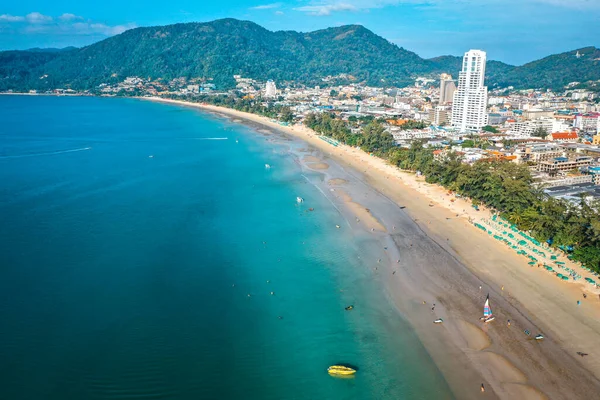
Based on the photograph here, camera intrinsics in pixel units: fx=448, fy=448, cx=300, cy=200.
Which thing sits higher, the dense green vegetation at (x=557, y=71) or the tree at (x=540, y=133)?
the dense green vegetation at (x=557, y=71)

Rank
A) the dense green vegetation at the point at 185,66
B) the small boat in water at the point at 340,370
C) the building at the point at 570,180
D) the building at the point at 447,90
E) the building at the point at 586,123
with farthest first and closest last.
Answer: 1. the dense green vegetation at the point at 185,66
2. the building at the point at 447,90
3. the building at the point at 586,123
4. the building at the point at 570,180
5. the small boat in water at the point at 340,370

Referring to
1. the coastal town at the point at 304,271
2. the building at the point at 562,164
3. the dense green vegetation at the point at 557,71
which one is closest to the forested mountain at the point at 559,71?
the dense green vegetation at the point at 557,71

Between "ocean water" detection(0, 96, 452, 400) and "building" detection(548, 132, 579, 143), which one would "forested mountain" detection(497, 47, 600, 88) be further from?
"ocean water" detection(0, 96, 452, 400)

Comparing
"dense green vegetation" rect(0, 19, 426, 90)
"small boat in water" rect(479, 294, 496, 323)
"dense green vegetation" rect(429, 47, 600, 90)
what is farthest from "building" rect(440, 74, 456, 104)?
"small boat in water" rect(479, 294, 496, 323)

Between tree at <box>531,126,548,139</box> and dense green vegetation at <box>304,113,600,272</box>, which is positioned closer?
dense green vegetation at <box>304,113,600,272</box>

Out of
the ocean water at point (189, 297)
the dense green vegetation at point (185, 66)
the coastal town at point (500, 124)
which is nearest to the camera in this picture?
the ocean water at point (189, 297)

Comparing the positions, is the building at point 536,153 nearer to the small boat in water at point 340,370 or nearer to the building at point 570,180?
the building at point 570,180
